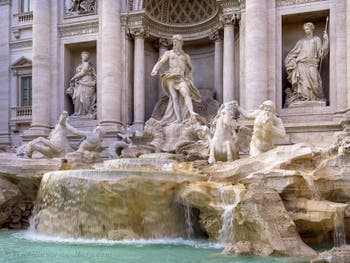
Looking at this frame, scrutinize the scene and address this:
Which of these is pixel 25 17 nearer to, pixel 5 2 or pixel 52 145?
pixel 5 2

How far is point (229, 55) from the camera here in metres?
16.7

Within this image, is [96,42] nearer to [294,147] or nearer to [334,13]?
[334,13]

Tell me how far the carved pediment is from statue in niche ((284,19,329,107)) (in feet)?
36.4

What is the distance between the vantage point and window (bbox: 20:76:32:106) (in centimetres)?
2072

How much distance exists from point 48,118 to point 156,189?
10.2m

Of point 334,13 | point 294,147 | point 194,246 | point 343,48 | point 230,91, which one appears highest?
point 334,13

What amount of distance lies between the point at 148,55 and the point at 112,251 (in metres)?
12.0

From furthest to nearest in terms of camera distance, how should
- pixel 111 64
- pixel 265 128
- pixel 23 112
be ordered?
1. pixel 23 112
2. pixel 111 64
3. pixel 265 128

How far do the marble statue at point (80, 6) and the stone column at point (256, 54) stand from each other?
22.0 feet

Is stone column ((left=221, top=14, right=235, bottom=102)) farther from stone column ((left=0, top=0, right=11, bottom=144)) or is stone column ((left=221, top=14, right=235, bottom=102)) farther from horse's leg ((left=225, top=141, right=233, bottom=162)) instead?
stone column ((left=0, top=0, right=11, bottom=144))

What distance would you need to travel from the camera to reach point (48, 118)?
1886 cm

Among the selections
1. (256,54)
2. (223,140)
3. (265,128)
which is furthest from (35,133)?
(265,128)

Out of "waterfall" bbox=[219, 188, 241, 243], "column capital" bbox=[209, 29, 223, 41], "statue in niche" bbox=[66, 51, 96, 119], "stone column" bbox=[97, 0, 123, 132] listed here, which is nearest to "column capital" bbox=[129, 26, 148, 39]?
"stone column" bbox=[97, 0, 123, 132]

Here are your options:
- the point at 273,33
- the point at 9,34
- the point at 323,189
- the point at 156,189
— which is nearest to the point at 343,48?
the point at 273,33
